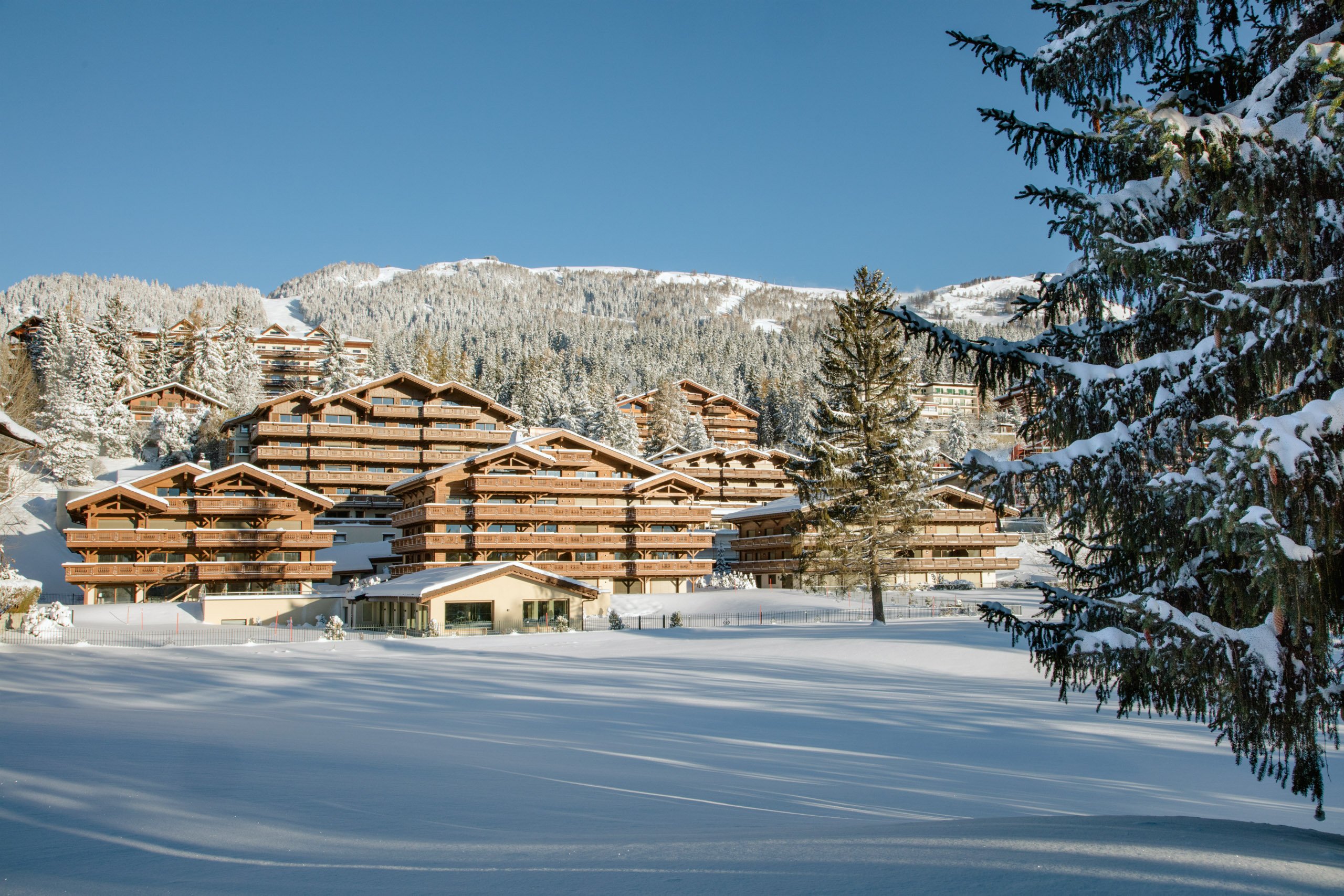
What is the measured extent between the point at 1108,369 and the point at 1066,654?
2762mm

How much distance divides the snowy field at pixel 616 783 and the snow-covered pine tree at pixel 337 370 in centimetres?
5371

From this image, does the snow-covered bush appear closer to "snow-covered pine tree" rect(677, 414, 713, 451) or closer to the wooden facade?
the wooden facade

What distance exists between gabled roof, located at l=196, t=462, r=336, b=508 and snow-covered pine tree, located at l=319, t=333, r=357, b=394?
105 feet

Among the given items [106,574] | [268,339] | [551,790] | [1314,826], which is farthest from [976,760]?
[268,339]

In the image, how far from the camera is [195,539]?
158 feet

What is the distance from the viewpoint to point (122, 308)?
102750mm

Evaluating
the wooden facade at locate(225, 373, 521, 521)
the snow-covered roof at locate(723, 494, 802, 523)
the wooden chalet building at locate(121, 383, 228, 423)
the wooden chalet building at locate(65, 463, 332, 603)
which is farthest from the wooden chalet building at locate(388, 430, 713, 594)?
the wooden chalet building at locate(121, 383, 228, 423)

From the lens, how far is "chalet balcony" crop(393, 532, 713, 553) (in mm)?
51219

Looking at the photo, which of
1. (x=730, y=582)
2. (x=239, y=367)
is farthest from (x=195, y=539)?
(x=239, y=367)

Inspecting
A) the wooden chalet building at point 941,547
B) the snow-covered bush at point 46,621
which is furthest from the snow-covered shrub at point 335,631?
the wooden chalet building at point 941,547

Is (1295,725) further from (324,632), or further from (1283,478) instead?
(324,632)

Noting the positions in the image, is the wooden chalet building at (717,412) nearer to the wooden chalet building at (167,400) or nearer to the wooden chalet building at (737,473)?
the wooden chalet building at (737,473)

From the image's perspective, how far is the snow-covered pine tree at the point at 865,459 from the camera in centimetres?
4088

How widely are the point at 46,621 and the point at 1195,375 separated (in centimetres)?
4145
